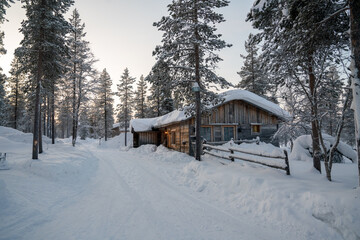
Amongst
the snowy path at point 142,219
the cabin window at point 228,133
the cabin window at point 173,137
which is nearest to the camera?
the snowy path at point 142,219

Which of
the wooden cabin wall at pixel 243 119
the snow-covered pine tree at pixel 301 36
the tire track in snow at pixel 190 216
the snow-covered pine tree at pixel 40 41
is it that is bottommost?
the tire track in snow at pixel 190 216

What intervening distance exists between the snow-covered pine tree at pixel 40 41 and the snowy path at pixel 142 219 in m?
7.51

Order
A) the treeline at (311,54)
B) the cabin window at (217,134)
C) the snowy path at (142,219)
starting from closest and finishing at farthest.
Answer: the snowy path at (142,219)
the treeline at (311,54)
the cabin window at (217,134)

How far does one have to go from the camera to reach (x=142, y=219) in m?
4.14

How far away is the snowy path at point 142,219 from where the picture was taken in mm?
3535

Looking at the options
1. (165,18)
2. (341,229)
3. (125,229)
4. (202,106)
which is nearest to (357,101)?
(341,229)

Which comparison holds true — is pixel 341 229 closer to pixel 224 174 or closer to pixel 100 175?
pixel 224 174

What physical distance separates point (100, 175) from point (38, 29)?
10.1 metres

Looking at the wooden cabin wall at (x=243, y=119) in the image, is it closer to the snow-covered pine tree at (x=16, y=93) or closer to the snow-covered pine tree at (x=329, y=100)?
the snow-covered pine tree at (x=329, y=100)

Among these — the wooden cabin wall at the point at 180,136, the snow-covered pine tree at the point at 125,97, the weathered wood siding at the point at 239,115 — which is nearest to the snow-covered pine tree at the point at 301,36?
the weathered wood siding at the point at 239,115

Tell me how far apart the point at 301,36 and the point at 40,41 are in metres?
13.9

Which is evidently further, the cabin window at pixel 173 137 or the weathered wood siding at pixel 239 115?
the cabin window at pixel 173 137

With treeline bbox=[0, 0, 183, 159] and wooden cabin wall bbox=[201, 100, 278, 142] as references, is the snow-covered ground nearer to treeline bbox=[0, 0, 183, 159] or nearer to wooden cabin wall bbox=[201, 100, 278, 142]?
treeline bbox=[0, 0, 183, 159]

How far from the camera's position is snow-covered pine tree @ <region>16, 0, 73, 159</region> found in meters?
9.90
